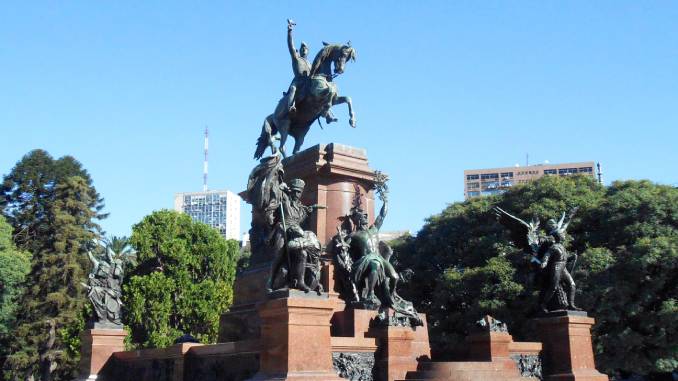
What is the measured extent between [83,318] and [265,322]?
96.4 feet

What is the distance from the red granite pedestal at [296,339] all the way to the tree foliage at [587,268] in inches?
456

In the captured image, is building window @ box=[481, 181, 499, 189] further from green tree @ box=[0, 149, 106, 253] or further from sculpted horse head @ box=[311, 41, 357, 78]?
sculpted horse head @ box=[311, 41, 357, 78]

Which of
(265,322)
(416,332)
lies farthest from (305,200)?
(265,322)

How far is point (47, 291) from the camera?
4025 cm

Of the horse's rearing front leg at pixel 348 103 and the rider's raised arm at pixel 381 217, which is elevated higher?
the horse's rearing front leg at pixel 348 103

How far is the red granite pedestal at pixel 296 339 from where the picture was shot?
9914mm

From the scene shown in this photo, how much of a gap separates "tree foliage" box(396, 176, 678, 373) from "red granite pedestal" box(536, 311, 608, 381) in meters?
6.10

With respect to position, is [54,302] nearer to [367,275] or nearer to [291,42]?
[291,42]

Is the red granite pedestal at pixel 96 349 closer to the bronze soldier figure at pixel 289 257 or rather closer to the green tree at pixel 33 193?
the bronze soldier figure at pixel 289 257

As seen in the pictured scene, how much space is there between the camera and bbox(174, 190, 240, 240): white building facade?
15350cm

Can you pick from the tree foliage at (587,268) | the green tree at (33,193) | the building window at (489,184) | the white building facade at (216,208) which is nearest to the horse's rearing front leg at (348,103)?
the tree foliage at (587,268)

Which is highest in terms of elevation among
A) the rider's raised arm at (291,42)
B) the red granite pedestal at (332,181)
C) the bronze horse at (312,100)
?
the rider's raised arm at (291,42)

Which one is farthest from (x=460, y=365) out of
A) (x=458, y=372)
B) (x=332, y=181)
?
(x=332, y=181)

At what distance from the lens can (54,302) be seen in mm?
39375
